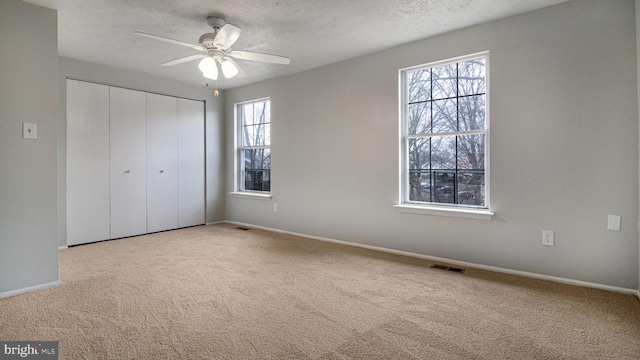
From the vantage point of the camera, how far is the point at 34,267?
270cm

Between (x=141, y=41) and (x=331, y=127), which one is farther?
(x=331, y=127)

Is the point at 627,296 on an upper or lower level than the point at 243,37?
lower

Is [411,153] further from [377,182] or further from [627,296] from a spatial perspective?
[627,296]

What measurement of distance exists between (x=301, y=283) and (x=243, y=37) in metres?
2.50

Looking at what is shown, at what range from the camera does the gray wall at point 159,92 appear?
399 cm

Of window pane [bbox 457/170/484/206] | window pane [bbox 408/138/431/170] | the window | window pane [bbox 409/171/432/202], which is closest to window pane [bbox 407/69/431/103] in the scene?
window pane [bbox 408/138/431/170]

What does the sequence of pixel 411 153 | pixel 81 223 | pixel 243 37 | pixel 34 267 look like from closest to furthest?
pixel 34 267, pixel 243 37, pixel 411 153, pixel 81 223

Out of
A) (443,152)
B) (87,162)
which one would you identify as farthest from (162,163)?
(443,152)

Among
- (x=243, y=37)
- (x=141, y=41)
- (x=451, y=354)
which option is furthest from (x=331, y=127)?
(x=451, y=354)

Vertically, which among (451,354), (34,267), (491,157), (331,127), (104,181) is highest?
(331,127)

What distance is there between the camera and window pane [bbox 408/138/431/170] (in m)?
3.58

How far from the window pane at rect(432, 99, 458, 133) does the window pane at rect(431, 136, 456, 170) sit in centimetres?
10

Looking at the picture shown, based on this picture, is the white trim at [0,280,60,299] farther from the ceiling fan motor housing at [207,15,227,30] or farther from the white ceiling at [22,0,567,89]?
the ceiling fan motor housing at [207,15,227,30]

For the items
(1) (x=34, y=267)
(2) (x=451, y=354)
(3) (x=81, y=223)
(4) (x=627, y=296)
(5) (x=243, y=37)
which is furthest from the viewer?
(3) (x=81, y=223)
